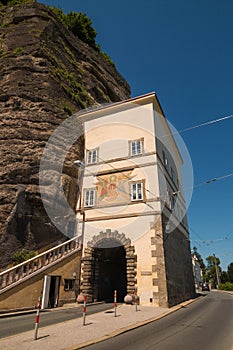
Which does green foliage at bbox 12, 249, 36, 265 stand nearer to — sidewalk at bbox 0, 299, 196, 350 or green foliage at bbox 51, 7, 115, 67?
sidewalk at bbox 0, 299, 196, 350

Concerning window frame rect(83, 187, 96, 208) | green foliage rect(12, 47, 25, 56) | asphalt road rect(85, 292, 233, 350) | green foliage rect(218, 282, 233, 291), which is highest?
green foliage rect(12, 47, 25, 56)

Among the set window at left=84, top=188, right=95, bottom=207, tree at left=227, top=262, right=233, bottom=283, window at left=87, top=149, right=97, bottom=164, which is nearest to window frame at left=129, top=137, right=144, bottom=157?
window at left=87, top=149, right=97, bottom=164

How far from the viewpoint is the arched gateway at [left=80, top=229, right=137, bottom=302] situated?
1509 cm

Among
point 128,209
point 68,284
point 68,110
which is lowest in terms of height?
point 68,284

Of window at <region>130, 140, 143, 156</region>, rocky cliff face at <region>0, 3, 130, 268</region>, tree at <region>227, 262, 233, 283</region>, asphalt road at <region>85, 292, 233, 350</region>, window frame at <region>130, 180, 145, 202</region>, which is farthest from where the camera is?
tree at <region>227, 262, 233, 283</region>

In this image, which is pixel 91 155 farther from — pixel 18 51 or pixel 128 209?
pixel 18 51

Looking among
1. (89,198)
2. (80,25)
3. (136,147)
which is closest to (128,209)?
(89,198)

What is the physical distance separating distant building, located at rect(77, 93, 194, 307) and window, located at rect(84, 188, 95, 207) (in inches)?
3.2

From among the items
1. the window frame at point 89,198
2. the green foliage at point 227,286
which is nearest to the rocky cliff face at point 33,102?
the window frame at point 89,198

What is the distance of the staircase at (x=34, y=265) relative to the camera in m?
11.0

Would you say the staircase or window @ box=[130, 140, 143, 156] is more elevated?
window @ box=[130, 140, 143, 156]

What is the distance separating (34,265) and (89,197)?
7115 millimetres

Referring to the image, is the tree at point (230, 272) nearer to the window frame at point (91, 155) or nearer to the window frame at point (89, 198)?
the window frame at point (89, 198)

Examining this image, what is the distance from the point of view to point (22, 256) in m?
12.8
